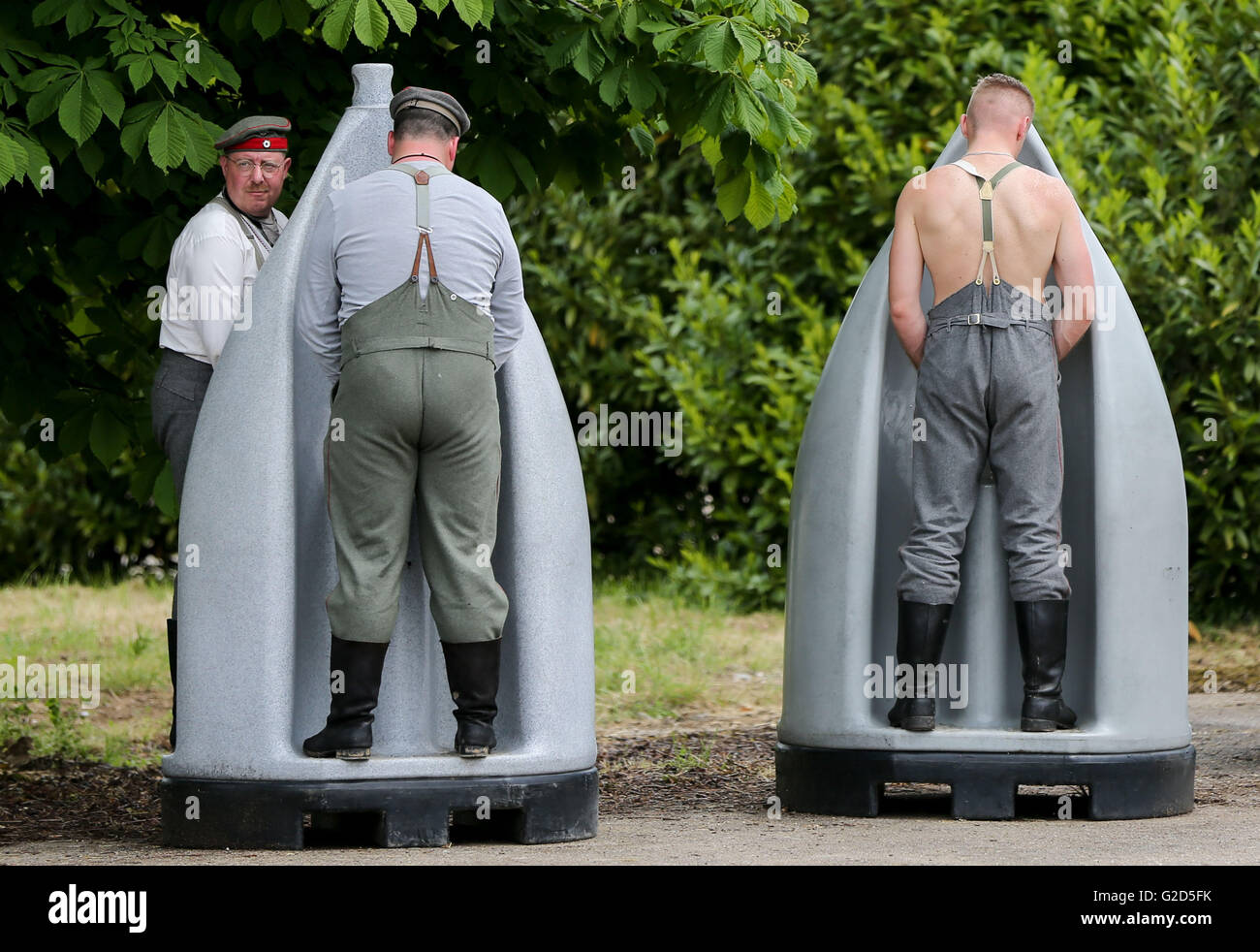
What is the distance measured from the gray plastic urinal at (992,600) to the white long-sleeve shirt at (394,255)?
3.92ft

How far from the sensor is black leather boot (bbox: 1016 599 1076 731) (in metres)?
4.96

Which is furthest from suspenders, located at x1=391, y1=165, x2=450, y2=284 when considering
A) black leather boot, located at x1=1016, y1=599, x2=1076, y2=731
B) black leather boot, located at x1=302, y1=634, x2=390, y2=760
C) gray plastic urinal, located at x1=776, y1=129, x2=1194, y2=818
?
black leather boot, located at x1=1016, y1=599, x2=1076, y2=731

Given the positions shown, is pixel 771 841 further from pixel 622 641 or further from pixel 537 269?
pixel 537 269

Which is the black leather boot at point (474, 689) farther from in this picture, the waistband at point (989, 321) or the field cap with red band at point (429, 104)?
the waistband at point (989, 321)

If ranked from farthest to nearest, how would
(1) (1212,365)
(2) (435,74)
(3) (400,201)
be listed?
(1) (1212,365)
(2) (435,74)
(3) (400,201)

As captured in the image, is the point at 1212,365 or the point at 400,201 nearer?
the point at 400,201

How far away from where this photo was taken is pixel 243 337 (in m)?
4.60

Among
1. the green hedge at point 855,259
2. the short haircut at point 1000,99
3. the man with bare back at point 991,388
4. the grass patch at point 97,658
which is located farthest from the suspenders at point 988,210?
the green hedge at point 855,259

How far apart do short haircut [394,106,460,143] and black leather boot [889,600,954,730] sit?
1855mm

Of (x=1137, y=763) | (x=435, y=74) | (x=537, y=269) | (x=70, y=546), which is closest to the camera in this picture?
(x=1137, y=763)

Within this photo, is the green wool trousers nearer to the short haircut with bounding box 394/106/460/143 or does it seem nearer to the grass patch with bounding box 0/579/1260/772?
the short haircut with bounding box 394/106/460/143

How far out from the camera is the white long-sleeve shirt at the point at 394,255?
4.38 m

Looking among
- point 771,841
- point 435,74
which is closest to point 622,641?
point 435,74

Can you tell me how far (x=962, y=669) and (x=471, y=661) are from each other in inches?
61.3
